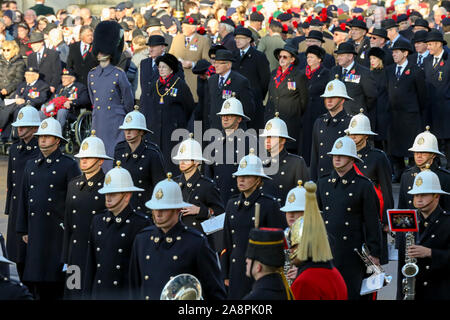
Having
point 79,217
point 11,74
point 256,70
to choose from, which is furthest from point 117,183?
point 11,74

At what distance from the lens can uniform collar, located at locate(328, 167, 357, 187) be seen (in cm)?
1014

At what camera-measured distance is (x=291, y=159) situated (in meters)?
11.6

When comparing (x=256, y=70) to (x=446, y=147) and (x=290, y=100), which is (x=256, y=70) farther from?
(x=446, y=147)

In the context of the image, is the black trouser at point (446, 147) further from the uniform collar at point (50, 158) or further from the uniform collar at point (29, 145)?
the uniform collar at point (50, 158)

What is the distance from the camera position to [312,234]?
23.8 feet

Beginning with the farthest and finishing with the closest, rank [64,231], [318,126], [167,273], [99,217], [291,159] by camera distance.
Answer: [318,126], [291,159], [64,231], [99,217], [167,273]

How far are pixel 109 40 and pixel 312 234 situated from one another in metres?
8.39

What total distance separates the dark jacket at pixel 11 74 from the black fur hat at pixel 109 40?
5574 mm

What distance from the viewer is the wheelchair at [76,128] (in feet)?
62.3

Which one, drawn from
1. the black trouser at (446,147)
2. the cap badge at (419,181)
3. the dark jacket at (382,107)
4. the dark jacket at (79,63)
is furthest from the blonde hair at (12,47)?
the cap badge at (419,181)

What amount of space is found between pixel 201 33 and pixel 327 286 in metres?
12.0

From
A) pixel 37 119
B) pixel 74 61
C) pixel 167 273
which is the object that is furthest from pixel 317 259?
pixel 74 61

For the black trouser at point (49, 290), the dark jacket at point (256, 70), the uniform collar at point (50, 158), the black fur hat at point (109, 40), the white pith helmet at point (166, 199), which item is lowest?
the black trouser at point (49, 290)

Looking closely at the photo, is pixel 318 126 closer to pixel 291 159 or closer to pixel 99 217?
pixel 291 159
